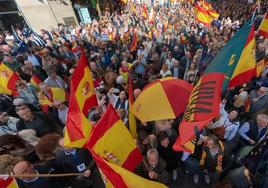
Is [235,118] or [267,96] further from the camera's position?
[267,96]

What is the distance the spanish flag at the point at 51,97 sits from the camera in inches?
209

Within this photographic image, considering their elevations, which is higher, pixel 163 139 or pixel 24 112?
pixel 24 112

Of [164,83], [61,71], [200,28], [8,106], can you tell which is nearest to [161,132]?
[164,83]

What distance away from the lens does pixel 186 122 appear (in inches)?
122

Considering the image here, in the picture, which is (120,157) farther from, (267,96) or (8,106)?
(8,106)

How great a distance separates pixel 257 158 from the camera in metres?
3.00

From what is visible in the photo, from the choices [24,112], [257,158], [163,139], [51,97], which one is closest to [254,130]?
[257,158]

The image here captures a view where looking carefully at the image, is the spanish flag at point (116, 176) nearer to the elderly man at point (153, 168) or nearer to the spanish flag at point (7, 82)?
the elderly man at point (153, 168)

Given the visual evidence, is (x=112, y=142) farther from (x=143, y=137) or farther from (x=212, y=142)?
(x=212, y=142)

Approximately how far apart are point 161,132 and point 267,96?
2.41m

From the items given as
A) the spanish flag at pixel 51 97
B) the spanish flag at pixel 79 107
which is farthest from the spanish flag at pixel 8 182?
the spanish flag at pixel 51 97

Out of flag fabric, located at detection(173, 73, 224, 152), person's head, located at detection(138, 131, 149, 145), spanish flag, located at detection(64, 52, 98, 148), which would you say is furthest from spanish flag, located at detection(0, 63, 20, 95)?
flag fabric, located at detection(173, 73, 224, 152)

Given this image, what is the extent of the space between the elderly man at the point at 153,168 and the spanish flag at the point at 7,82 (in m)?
3.68

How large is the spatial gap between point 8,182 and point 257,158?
3046 mm
